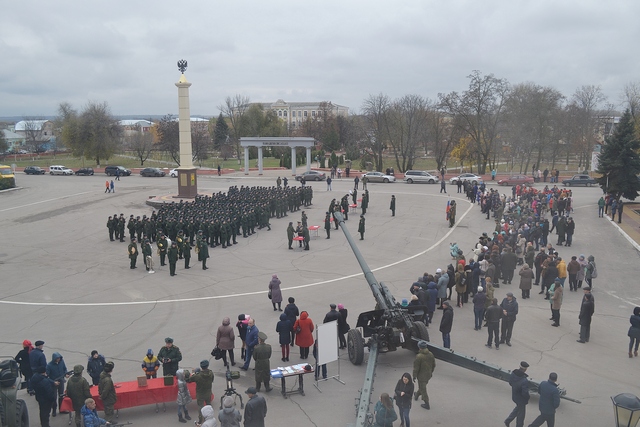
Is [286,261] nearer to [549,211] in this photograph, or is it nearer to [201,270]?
[201,270]

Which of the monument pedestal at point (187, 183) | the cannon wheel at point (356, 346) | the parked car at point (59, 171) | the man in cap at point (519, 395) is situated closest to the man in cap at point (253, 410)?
the cannon wheel at point (356, 346)

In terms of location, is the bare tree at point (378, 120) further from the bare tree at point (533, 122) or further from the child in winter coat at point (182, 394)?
the child in winter coat at point (182, 394)

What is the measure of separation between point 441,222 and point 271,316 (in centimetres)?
1648

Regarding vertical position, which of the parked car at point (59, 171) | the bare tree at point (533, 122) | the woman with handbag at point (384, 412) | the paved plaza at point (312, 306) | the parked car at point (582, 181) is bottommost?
the paved plaza at point (312, 306)

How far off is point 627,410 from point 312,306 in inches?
367

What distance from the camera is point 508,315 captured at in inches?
446

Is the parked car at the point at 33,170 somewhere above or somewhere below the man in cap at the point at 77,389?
above

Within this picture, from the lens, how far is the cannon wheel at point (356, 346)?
10383mm

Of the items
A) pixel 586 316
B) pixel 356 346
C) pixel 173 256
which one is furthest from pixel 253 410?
pixel 173 256

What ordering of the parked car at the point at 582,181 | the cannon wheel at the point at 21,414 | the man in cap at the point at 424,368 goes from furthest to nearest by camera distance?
the parked car at the point at 582,181
the man in cap at the point at 424,368
the cannon wheel at the point at 21,414

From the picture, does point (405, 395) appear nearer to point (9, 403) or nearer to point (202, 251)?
point (9, 403)

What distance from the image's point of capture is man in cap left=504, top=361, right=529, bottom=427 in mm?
7877

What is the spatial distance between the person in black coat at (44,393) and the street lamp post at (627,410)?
8.19 metres

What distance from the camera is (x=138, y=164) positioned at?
76938mm
